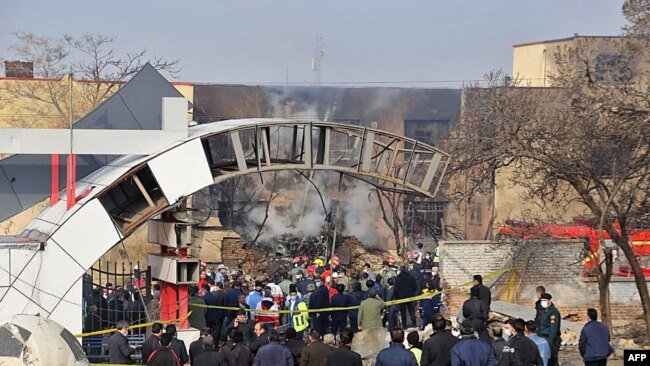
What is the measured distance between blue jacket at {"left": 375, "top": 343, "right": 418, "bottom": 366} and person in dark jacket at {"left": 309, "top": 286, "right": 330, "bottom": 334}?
8.74 meters

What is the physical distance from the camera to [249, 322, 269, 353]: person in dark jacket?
15109 mm

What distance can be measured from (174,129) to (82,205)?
6.98 ft

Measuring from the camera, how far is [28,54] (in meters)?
49.2

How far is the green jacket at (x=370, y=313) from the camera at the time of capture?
66.2 feet

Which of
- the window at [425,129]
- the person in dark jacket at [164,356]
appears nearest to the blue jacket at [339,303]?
the person in dark jacket at [164,356]

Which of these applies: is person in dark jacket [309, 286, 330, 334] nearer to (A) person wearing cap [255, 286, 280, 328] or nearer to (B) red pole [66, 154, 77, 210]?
(A) person wearing cap [255, 286, 280, 328]

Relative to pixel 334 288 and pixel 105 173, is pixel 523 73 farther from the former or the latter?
pixel 105 173

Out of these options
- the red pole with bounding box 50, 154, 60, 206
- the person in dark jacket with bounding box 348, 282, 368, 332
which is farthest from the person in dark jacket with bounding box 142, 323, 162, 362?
the person in dark jacket with bounding box 348, 282, 368, 332

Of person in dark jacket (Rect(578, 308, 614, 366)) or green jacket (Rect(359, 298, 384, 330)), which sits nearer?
person in dark jacket (Rect(578, 308, 614, 366))

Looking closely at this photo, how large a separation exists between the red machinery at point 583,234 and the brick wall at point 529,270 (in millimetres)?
528

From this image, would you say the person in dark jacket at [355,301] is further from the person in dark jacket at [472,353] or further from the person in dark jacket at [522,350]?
the person in dark jacket at [472,353]

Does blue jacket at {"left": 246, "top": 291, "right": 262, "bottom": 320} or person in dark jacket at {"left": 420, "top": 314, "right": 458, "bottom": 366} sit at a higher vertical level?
person in dark jacket at {"left": 420, "top": 314, "right": 458, "bottom": 366}

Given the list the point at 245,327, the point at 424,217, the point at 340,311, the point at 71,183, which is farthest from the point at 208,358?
the point at 424,217

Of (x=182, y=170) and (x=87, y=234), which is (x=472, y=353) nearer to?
(x=182, y=170)
